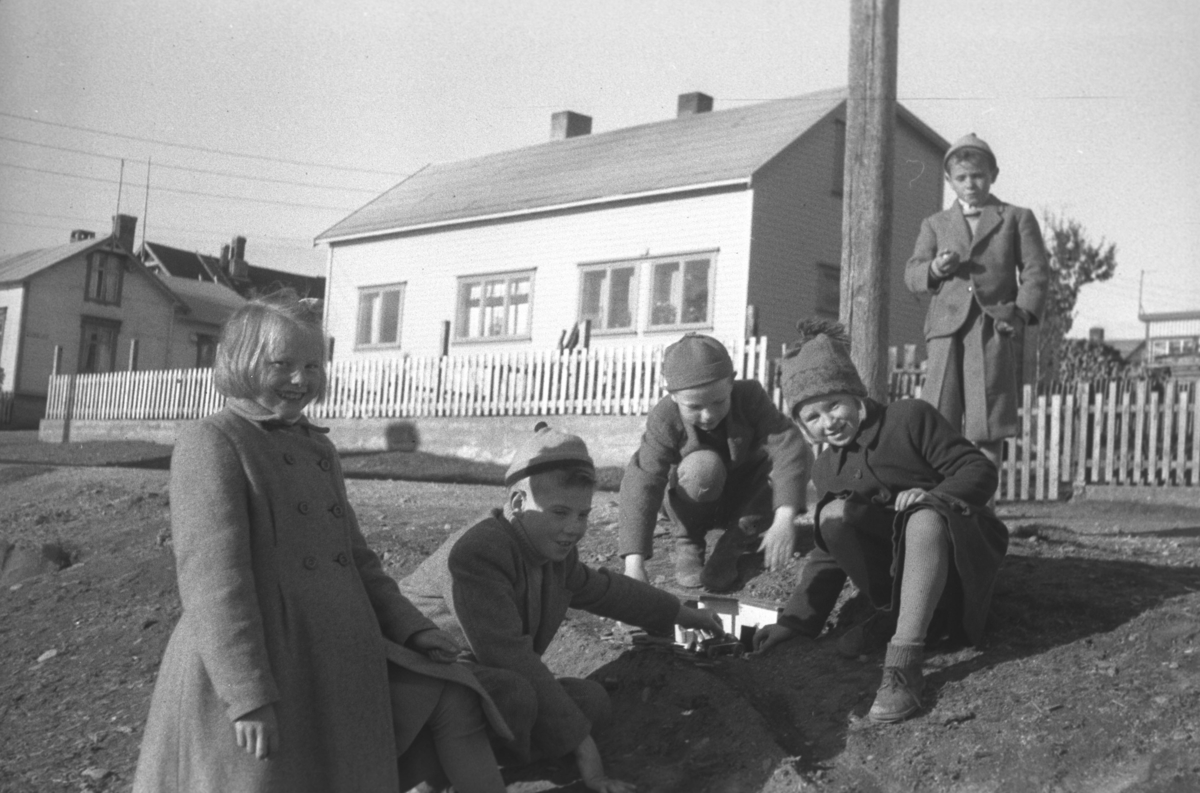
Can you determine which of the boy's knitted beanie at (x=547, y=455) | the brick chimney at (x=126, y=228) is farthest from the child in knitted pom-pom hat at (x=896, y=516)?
the brick chimney at (x=126, y=228)

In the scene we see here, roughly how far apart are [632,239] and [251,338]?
68.8 ft

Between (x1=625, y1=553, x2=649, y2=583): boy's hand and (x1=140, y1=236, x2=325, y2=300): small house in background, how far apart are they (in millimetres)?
49101

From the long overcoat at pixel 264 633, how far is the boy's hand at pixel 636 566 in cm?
172

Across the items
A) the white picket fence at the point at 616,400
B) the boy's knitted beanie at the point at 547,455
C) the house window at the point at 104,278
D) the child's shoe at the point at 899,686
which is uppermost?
the house window at the point at 104,278

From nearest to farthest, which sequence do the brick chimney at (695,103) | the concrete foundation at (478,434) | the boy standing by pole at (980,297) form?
the boy standing by pole at (980,297), the concrete foundation at (478,434), the brick chimney at (695,103)

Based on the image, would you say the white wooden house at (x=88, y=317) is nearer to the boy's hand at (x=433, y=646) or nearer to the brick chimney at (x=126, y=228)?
the brick chimney at (x=126, y=228)

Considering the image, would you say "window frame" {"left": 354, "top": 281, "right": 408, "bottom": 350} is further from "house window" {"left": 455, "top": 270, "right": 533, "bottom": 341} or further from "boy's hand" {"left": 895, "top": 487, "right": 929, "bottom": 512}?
"boy's hand" {"left": 895, "top": 487, "right": 929, "bottom": 512}

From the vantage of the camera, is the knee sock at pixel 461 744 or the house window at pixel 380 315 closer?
the knee sock at pixel 461 744

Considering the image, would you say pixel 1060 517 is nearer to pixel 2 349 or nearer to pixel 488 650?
pixel 488 650

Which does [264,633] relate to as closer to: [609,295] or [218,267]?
[609,295]

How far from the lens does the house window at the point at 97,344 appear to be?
44719mm

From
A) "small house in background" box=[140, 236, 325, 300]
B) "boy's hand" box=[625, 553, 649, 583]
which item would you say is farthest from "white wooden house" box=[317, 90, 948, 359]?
"small house in background" box=[140, 236, 325, 300]

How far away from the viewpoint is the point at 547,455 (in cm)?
390

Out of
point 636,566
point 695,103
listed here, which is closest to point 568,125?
point 695,103
